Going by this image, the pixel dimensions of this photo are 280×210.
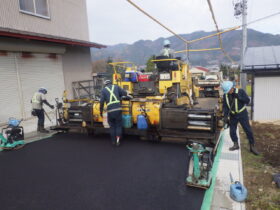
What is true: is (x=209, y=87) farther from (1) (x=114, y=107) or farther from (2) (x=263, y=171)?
(2) (x=263, y=171)

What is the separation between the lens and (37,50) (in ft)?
32.3

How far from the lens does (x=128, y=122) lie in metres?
5.42

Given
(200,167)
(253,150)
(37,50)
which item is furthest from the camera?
(37,50)

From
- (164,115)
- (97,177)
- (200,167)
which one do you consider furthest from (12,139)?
(200,167)

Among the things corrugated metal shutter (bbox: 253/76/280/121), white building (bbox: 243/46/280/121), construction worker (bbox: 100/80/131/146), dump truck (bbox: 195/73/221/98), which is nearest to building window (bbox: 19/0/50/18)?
construction worker (bbox: 100/80/131/146)

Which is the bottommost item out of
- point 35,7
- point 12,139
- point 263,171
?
point 263,171

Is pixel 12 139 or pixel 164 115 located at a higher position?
pixel 164 115

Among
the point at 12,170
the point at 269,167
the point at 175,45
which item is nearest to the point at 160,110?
the point at 269,167

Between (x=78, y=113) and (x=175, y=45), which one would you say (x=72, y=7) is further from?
(x=175, y=45)

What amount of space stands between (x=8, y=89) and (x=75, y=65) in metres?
4.48

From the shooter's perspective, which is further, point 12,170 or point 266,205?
point 12,170

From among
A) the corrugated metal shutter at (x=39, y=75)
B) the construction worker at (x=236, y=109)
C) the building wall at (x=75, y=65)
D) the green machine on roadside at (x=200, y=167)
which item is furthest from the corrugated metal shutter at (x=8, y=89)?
the construction worker at (x=236, y=109)

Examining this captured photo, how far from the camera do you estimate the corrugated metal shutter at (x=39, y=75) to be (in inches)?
374

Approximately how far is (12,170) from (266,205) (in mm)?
4558
